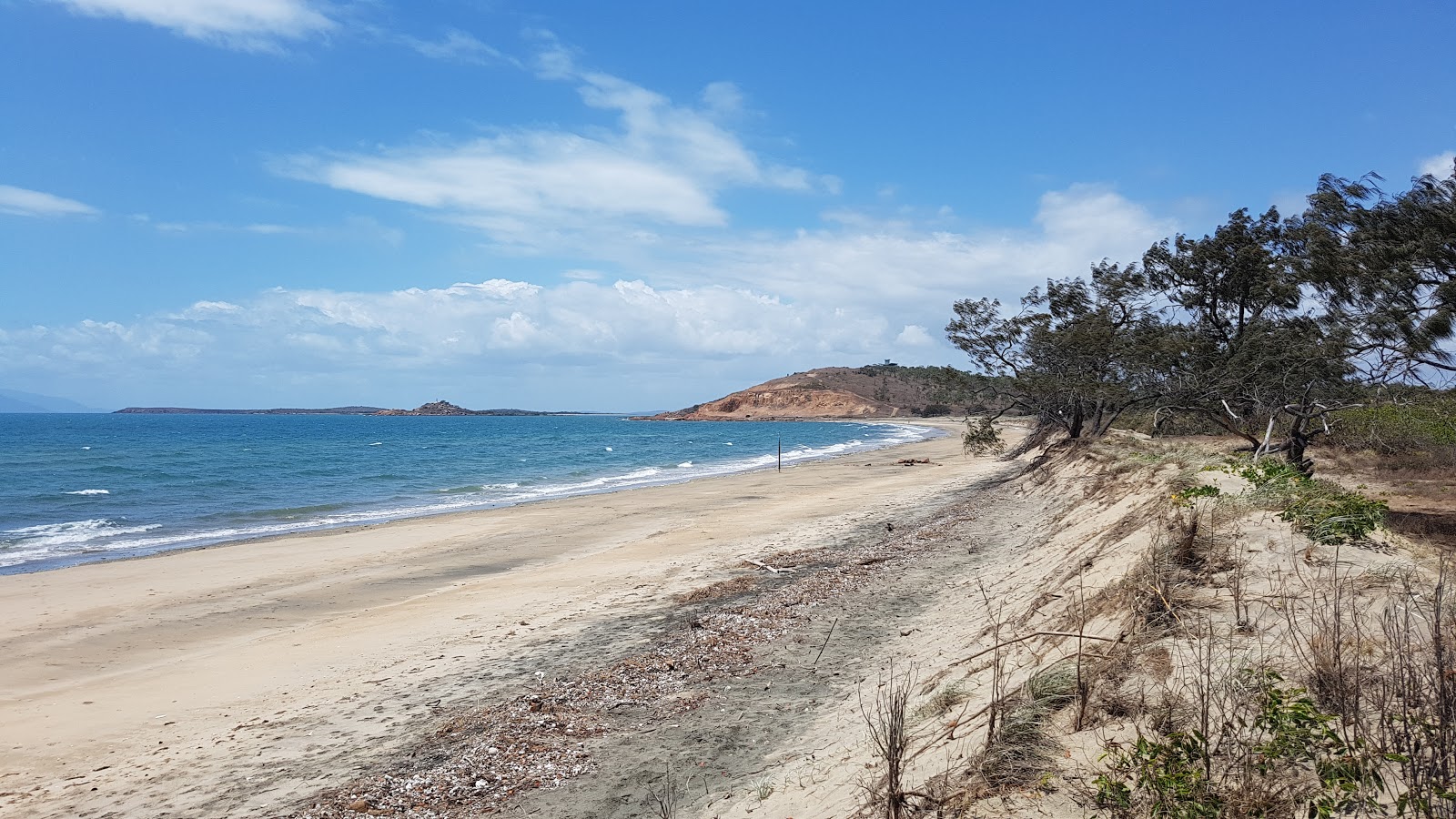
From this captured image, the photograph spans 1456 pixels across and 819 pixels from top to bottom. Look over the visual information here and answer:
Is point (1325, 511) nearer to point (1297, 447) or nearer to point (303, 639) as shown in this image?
point (1297, 447)

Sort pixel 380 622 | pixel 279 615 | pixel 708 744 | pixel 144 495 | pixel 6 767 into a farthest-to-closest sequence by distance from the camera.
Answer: pixel 144 495 → pixel 279 615 → pixel 380 622 → pixel 6 767 → pixel 708 744

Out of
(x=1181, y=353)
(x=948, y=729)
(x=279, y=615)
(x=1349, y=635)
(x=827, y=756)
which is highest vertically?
(x=1181, y=353)

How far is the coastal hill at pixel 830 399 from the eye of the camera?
164m

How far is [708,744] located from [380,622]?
805 centimetres

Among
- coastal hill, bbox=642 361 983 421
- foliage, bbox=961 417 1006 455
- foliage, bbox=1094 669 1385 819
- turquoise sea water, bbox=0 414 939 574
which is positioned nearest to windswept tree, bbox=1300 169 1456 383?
foliage, bbox=1094 669 1385 819

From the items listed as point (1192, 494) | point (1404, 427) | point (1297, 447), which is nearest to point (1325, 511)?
point (1192, 494)

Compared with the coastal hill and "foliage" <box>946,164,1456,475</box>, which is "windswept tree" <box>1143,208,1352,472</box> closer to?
"foliage" <box>946,164,1456,475</box>

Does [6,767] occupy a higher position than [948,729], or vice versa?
[948,729]

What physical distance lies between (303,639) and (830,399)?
162 m

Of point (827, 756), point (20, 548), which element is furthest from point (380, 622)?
point (20, 548)

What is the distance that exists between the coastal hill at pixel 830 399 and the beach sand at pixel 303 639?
442 ft

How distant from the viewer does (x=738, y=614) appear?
10.7 metres

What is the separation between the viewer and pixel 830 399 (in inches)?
6747

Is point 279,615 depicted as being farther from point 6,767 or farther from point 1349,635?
point 1349,635
